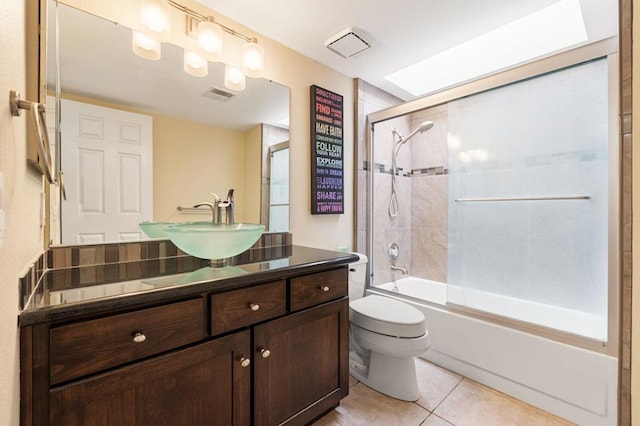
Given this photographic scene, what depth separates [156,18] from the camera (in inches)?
52.6

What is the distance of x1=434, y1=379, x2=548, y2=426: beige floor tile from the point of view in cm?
143

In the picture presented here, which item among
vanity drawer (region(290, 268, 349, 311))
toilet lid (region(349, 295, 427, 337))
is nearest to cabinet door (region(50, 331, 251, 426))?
vanity drawer (region(290, 268, 349, 311))

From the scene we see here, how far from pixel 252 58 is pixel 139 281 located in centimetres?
140

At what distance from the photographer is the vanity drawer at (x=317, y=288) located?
122cm

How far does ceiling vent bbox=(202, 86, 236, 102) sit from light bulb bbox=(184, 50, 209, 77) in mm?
89

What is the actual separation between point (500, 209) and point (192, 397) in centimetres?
215

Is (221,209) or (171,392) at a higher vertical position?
(221,209)

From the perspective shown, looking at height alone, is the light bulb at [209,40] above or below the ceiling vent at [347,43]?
below

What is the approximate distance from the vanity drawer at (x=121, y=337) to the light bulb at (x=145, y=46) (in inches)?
49.4

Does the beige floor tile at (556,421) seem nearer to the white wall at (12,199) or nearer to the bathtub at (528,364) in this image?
the bathtub at (528,364)

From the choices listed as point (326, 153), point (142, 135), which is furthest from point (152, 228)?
point (326, 153)

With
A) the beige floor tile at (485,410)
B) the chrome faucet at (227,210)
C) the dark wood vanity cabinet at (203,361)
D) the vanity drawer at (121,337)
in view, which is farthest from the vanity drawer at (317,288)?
the beige floor tile at (485,410)

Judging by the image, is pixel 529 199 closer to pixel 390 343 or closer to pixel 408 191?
pixel 408 191

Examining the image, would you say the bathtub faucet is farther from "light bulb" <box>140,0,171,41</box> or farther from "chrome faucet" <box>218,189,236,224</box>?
"light bulb" <box>140,0,171,41</box>
